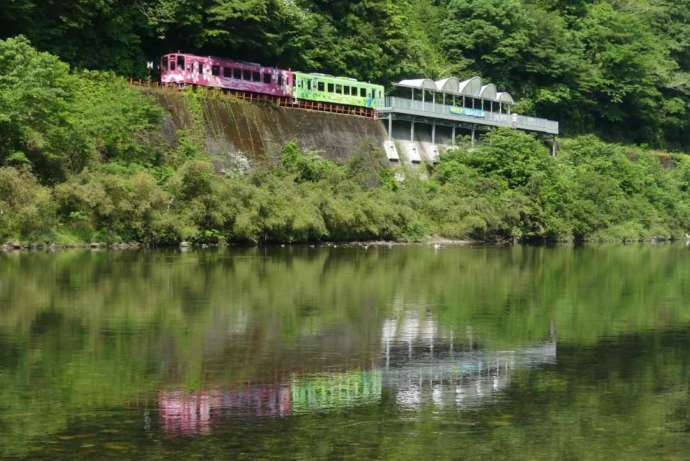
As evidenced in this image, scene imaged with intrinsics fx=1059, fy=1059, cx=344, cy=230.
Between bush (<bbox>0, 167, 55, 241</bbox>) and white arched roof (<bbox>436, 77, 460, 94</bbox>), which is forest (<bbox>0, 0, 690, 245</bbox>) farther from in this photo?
white arched roof (<bbox>436, 77, 460, 94</bbox>)

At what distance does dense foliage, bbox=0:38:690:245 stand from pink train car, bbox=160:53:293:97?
7.11m

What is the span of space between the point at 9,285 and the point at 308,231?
94.0ft

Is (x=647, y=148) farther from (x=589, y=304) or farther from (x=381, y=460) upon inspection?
(x=381, y=460)

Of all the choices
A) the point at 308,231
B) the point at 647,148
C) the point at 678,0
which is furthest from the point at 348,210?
the point at 678,0

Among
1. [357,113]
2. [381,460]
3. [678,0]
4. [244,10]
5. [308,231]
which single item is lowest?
[381,460]

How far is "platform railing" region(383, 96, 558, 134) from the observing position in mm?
78375

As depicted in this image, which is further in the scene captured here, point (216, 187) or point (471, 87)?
point (471, 87)

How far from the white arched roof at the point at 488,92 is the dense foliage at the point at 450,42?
6076mm

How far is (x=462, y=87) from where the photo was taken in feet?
276

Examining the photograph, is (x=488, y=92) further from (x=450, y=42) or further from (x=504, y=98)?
(x=450, y=42)

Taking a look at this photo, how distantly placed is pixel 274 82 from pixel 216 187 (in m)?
21.4

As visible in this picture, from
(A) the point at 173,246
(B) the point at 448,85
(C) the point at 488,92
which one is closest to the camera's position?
(A) the point at 173,246

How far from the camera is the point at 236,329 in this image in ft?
70.6

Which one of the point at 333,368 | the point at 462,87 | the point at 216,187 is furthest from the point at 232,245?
the point at 333,368
